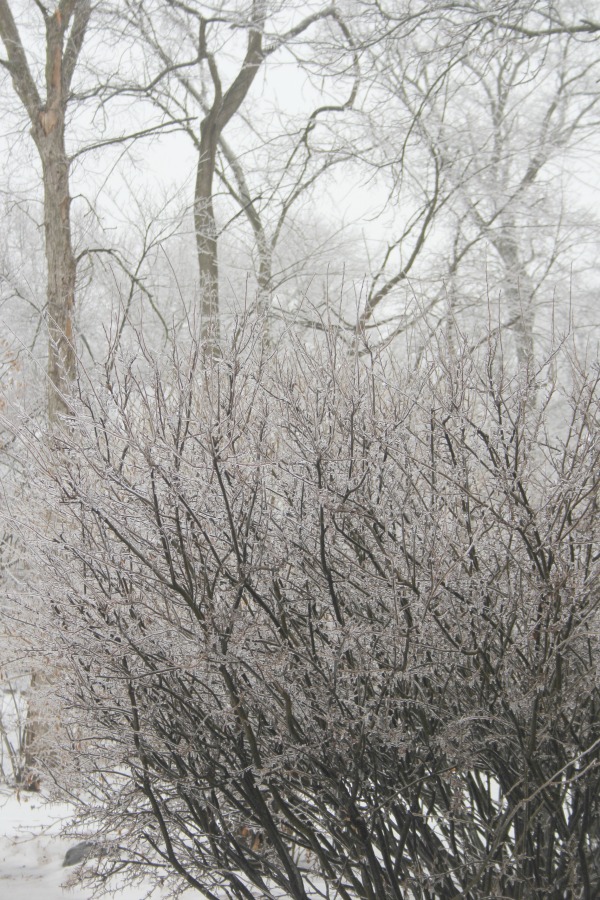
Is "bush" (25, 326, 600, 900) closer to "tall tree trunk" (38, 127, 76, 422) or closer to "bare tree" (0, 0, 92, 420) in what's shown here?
"tall tree trunk" (38, 127, 76, 422)

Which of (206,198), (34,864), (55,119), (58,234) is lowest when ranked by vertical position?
(34,864)

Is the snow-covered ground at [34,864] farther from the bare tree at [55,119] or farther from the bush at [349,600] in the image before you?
the bare tree at [55,119]

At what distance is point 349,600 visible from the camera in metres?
3.15

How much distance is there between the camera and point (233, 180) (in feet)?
40.9

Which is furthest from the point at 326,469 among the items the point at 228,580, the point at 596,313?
the point at 596,313

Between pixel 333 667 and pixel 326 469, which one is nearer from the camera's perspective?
pixel 326 469

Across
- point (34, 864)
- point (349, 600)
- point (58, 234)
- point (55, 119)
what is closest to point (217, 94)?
point (55, 119)

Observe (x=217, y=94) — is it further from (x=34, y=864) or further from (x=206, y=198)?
(x=34, y=864)

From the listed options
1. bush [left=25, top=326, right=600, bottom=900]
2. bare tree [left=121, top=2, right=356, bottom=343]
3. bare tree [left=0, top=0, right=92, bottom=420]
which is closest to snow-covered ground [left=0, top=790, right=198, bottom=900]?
bush [left=25, top=326, right=600, bottom=900]

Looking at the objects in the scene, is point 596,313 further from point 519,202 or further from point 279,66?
point 279,66

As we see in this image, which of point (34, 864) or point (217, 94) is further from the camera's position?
point (217, 94)

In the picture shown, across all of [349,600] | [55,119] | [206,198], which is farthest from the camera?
[206,198]

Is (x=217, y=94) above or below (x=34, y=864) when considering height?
above

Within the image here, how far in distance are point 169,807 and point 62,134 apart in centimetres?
685
